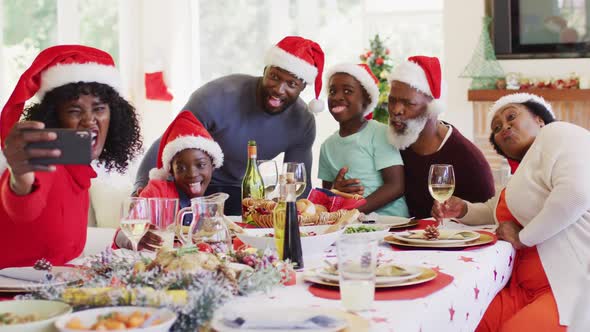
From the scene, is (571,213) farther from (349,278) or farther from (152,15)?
(152,15)

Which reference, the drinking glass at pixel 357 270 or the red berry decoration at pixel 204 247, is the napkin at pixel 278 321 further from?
the red berry decoration at pixel 204 247

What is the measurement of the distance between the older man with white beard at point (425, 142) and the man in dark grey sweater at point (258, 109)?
0.44 m

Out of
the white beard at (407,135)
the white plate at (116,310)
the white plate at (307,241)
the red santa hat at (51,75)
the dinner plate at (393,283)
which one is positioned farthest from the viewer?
the white beard at (407,135)

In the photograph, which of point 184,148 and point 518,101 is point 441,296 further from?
point 184,148

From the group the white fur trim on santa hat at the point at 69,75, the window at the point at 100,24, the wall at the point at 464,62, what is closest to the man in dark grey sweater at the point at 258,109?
the white fur trim on santa hat at the point at 69,75

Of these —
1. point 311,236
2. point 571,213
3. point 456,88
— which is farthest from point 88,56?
point 456,88

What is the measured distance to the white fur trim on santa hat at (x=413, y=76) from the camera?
10.8 ft

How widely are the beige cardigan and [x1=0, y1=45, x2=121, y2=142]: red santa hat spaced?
1.26 metres

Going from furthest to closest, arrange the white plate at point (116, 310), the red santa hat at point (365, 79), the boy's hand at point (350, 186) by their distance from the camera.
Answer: the red santa hat at point (365, 79) → the boy's hand at point (350, 186) → the white plate at point (116, 310)

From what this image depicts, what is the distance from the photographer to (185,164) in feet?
10.2

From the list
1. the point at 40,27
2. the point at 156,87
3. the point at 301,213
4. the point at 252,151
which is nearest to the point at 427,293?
the point at 301,213

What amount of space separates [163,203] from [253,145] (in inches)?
42.1

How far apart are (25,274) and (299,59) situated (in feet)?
6.71

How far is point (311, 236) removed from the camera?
1980 mm
